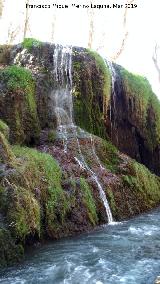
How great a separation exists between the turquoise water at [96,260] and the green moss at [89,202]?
0.54m

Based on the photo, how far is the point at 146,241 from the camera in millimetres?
8836

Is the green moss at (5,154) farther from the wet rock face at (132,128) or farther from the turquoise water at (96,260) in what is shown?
the wet rock face at (132,128)

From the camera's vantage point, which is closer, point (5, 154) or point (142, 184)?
point (5, 154)

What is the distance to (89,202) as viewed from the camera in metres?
10.4

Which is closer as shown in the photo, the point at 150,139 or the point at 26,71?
the point at 26,71

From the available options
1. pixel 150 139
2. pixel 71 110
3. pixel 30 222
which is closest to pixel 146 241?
pixel 30 222

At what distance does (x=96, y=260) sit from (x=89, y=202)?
118 inches

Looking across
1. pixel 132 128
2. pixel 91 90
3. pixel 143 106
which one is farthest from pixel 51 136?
pixel 143 106

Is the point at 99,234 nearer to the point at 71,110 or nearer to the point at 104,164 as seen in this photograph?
the point at 104,164

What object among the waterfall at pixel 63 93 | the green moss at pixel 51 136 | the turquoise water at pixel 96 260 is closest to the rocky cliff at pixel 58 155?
the green moss at pixel 51 136

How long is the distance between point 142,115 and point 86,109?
10.7 ft

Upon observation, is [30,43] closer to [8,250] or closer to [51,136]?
[51,136]

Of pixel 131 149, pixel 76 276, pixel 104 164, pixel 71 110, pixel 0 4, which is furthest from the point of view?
pixel 0 4

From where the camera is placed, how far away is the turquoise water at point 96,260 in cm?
654
